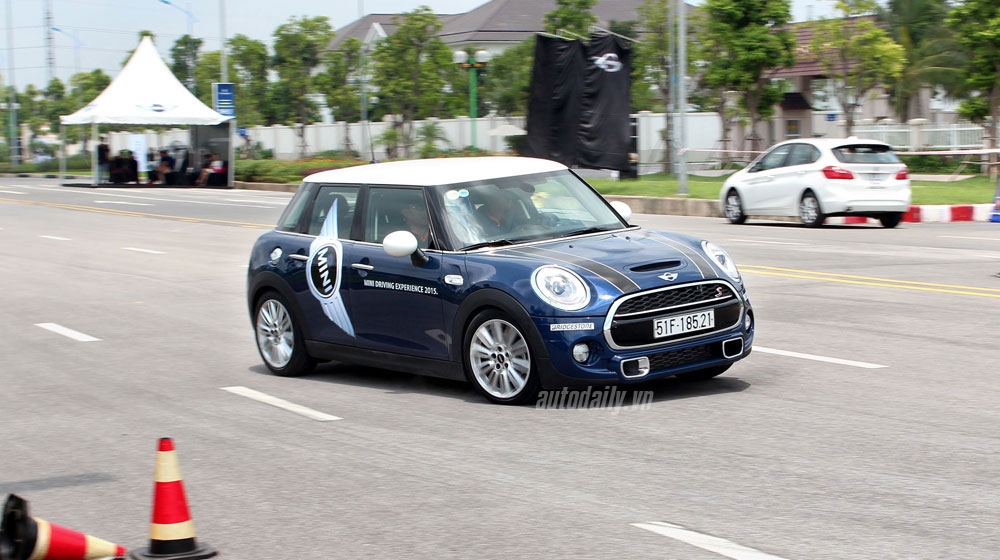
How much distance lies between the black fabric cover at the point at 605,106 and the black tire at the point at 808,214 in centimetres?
1330

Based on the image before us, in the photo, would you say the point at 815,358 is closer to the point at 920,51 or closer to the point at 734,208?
the point at 734,208

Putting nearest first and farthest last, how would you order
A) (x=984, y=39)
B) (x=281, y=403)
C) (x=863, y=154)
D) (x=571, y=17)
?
(x=281, y=403) → (x=863, y=154) → (x=984, y=39) → (x=571, y=17)

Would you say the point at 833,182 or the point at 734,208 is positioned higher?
the point at 833,182

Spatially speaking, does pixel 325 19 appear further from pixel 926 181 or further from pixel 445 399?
pixel 445 399

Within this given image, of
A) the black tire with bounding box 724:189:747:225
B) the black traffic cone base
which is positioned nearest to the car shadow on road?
the black traffic cone base

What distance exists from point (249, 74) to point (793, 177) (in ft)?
214

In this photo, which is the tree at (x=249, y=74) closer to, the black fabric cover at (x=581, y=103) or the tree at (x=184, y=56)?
the tree at (x=184, y=56)

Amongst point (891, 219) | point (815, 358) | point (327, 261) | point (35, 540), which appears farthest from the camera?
point (891, 219)

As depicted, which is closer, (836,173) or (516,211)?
(516,211)

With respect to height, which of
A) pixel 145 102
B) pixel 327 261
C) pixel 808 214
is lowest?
pixel 808 214

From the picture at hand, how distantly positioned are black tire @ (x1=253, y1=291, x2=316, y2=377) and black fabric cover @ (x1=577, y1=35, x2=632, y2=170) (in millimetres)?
25686

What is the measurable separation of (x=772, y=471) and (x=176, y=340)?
6.71 meters

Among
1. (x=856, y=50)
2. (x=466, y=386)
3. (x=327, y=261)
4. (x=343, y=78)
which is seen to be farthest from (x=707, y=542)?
(x=343, y=78)

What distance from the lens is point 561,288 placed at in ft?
23.0
